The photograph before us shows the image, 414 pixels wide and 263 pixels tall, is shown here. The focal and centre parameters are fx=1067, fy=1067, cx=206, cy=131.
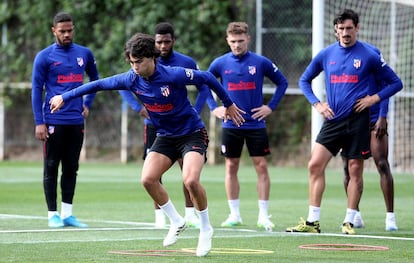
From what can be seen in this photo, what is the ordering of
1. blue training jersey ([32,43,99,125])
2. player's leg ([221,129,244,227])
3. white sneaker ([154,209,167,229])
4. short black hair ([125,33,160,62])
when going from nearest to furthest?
short black hair ([125,33,160,62]) < white sneaker ([154,209,167,229]) < blue training jersey ([32,43,99,125]) < player's leg ([221,129,244,227])

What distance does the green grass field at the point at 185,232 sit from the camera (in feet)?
30.3

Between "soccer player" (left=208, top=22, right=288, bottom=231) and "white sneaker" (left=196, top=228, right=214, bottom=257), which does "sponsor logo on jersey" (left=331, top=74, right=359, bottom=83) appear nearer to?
"soccer player" (left=208, top=22, right=288, bottom=231)

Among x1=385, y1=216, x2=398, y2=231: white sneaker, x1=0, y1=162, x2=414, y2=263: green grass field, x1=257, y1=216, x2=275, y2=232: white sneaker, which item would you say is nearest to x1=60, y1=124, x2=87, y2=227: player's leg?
x1=0, y1=162, x2=414, y2=263: green grass field

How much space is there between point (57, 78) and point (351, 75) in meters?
3.40

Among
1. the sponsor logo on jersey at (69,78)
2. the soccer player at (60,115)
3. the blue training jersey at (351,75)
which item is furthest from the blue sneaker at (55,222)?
the blue training jersey at (351,75)

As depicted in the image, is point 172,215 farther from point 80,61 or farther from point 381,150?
point 381,150

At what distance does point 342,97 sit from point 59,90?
327 centimetres

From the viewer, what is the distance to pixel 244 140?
13.3m

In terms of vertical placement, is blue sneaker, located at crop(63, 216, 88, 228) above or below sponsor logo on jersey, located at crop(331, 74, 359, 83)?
below

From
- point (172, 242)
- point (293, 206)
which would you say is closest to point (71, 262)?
point (172, 242)

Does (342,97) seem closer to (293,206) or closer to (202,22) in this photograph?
(293,206)

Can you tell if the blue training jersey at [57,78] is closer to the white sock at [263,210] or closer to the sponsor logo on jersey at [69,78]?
the sponsor logo on jersey at [69,78]

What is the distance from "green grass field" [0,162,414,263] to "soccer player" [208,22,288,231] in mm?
520

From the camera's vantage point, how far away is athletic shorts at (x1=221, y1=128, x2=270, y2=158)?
12984 mm
